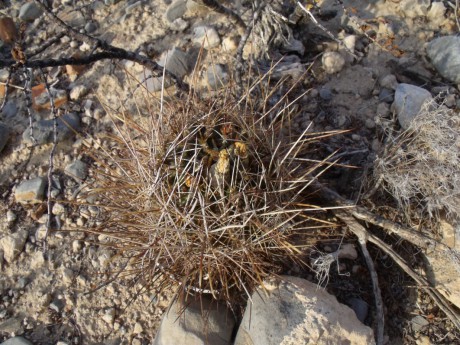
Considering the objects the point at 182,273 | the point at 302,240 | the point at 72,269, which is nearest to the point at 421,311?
the point at 302,240

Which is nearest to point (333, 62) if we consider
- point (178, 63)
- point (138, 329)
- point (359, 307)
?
point (178, 63)

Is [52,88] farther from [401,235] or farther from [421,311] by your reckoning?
[421,311]

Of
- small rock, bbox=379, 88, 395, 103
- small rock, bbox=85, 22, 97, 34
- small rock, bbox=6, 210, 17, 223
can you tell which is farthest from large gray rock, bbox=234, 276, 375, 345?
small rock, bbox=85, 22, 97, 34

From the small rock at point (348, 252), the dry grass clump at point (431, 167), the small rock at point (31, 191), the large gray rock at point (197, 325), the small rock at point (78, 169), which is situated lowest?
the large gray rock at point (197, 325)

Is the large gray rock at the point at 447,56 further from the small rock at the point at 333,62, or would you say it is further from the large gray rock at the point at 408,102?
the small rock at the point at 333,62

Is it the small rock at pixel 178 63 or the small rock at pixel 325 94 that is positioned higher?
the small rock at pixel 178 63

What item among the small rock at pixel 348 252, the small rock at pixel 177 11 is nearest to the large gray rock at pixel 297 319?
the small rock at pixel 348 252
